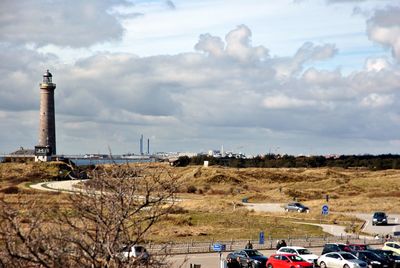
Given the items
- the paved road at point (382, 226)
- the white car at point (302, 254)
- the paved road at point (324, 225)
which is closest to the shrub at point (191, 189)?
the paved road at point (324, 225)

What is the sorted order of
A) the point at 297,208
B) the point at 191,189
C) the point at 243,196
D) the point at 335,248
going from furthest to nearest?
1. the point at 191,189
2. the point at 243,196
3. the point at 297,208
4. the point at 335,248

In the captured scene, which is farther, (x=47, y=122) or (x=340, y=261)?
(x=47, y=122)

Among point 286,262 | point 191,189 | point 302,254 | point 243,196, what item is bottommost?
point 243,196

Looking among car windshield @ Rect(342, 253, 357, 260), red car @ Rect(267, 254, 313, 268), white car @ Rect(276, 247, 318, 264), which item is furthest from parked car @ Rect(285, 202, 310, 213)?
red car @ Rect(267, 254, 313, 268)

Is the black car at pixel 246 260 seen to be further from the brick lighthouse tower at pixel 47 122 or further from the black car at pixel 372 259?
the brick lighthouse tower at pixel 47 122

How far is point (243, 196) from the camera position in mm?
107188

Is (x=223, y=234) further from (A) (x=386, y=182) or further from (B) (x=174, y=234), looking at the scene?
(A) (x=386, y=182)

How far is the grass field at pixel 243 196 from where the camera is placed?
60156 millimetres

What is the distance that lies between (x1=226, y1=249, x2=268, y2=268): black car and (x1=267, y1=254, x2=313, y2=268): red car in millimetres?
757

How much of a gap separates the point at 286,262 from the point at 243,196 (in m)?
71.3

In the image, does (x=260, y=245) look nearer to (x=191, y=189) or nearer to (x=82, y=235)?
(x=82, y=235)

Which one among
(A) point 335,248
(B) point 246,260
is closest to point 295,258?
(B) point 246,260

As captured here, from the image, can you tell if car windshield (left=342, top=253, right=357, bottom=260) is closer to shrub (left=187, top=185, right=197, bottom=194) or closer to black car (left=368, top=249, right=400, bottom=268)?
black car (left=368, top=249, right=400, bottom=268)

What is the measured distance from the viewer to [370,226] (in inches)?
2677
